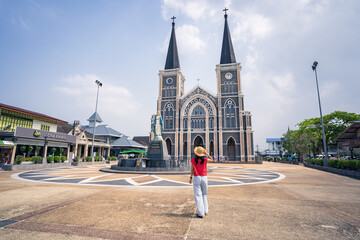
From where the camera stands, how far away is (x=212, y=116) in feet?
141

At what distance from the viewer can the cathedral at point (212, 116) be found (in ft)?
132

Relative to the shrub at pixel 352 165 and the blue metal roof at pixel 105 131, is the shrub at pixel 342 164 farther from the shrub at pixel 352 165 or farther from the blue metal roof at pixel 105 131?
the blue metal roof at pixel 105 131

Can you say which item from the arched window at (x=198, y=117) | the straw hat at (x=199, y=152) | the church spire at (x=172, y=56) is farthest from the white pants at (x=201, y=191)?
the church spire at (x=172, y=56)

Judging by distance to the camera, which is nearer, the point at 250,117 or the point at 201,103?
the point at 250,117

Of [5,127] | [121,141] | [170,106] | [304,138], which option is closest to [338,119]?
[304,138]

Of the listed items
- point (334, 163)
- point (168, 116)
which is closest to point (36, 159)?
point (168, 116)

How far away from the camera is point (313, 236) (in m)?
3.17

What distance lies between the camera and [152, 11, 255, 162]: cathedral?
40312 mm

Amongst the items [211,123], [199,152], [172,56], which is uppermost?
[172,56]

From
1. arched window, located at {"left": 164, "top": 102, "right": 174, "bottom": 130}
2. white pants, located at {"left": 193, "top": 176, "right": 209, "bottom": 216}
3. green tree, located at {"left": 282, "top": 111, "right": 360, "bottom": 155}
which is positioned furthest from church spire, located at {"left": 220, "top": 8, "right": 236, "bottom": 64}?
white pants, located at {"left": 193, "top": 176, "right": 209, "bottom": 216}

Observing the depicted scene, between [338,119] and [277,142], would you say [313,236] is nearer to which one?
[338,119]

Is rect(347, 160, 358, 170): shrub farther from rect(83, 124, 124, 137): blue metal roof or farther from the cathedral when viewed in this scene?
rect(83, 124, 124, 137): blue metal roof

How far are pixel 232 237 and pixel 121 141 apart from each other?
45.5 m

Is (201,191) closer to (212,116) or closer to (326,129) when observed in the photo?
(212,116)
